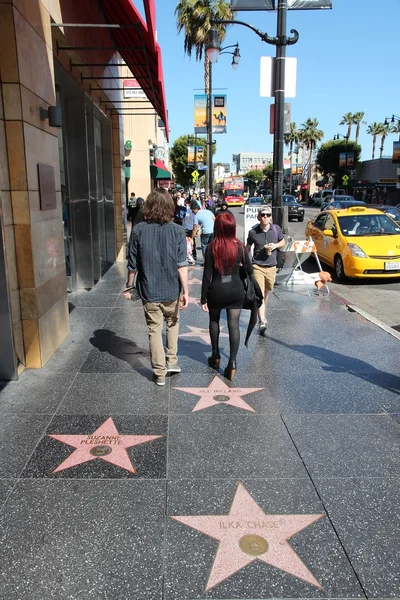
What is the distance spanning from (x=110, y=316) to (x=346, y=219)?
23.8 feet

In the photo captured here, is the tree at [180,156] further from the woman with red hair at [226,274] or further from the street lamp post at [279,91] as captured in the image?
the woman with red hair at [226,274]

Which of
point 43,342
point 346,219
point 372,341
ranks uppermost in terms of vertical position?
point 346,219

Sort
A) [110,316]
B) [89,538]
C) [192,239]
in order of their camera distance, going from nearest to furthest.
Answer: [89,538] < [110,316] < [192,239]

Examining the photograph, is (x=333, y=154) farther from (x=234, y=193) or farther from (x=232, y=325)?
(x=232, y=325)

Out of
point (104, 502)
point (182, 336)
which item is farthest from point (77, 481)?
point (182, 336)

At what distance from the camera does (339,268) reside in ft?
38.9

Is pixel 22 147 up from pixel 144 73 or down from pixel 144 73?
down

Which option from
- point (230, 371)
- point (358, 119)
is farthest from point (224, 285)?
point (358, 119)

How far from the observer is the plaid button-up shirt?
15.7 feet

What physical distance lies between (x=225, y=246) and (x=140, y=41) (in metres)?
3.73

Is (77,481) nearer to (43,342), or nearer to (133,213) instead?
(43,342)

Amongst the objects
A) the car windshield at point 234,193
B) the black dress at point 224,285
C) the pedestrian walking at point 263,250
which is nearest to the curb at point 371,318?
the pedestrian walking at point 263,250

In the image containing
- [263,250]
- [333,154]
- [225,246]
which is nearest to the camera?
[225,246]

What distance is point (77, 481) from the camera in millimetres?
3371
